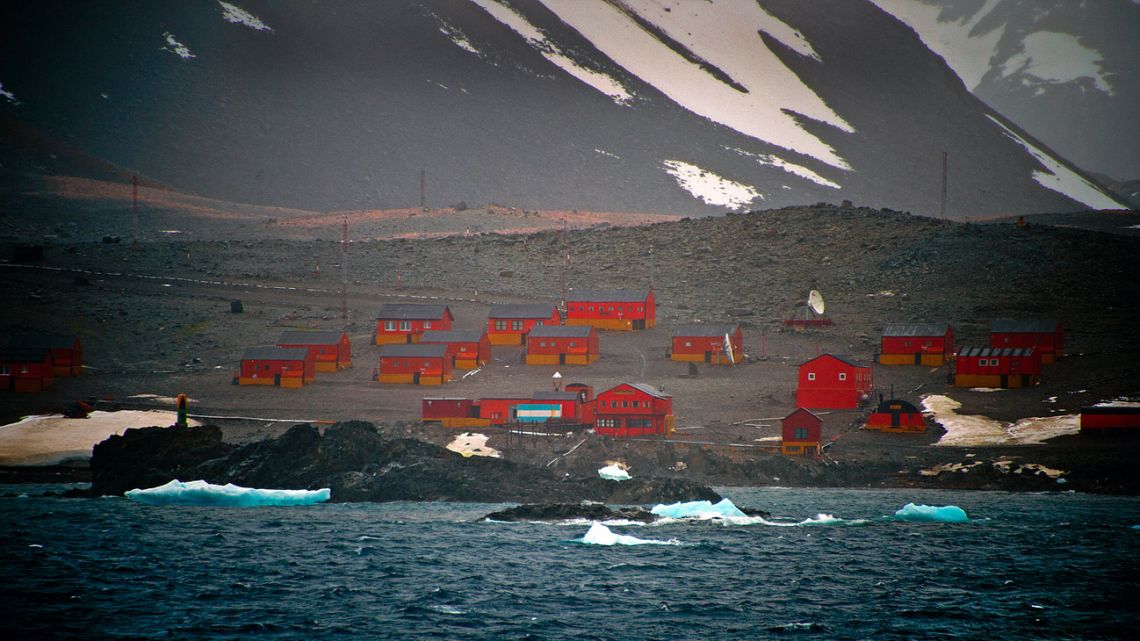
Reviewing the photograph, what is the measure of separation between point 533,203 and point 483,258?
67.4 metres

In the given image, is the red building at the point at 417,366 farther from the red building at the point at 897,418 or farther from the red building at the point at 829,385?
the red building at the point at 897,418

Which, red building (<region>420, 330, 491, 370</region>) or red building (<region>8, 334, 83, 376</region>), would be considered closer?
red building (<region>8, 334, 83, 376</region>)

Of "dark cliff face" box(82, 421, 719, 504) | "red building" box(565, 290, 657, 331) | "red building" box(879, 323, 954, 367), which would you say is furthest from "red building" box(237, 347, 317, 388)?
"red building" box(879, 323, 954, 367)

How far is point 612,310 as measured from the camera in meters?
87.2

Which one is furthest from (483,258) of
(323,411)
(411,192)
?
(411,192)

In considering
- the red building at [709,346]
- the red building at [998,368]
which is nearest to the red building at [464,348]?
the red building at [709,346]

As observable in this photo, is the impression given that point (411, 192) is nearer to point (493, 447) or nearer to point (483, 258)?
point (483, 258)

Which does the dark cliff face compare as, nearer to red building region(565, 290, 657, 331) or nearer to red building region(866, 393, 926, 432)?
red building region(866, 393, 926, 432)

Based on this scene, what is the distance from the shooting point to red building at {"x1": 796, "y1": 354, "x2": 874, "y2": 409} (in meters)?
65.5

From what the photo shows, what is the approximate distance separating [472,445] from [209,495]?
13009mm

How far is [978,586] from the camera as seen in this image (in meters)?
36.6

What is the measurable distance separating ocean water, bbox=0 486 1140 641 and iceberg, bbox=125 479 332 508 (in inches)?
47.8

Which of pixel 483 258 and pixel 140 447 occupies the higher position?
pixel 483 258

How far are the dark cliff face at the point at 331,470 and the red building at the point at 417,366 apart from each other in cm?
1692
